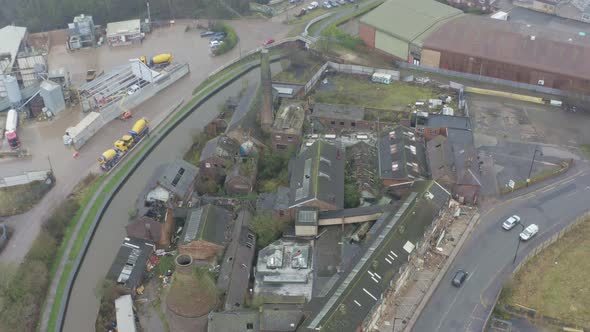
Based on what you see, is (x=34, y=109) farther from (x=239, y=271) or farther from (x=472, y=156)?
(x=472, y=156)

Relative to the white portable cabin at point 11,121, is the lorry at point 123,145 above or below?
below

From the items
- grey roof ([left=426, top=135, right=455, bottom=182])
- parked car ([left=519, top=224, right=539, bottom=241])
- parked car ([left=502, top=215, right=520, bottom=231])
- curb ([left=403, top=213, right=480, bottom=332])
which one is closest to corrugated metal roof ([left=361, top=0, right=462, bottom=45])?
grey roof ([left=426, top=135, right=455, bottom=182])

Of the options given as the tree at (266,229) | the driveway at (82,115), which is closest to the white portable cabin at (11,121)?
the driveway at (82,115)

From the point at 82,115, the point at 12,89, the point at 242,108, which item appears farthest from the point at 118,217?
the point at 12,89

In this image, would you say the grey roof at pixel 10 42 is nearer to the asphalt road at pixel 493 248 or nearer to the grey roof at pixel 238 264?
the grey roof at pixel 238 264

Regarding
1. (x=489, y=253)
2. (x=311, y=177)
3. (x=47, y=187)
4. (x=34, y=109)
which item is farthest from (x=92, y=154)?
(x=489, y=253)

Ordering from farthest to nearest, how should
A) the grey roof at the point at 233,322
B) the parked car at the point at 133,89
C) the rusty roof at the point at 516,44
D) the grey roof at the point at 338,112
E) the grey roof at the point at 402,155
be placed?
the parked car at the point at 133,89, the rusty roof at the point at 516,44, the grey roof at the point at 338,112, the grey roof at the point at 402,155, the grey roof at the point at 233,322

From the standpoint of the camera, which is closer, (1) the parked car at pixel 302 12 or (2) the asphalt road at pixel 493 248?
(2) the asphalt road at pixel 493 248
